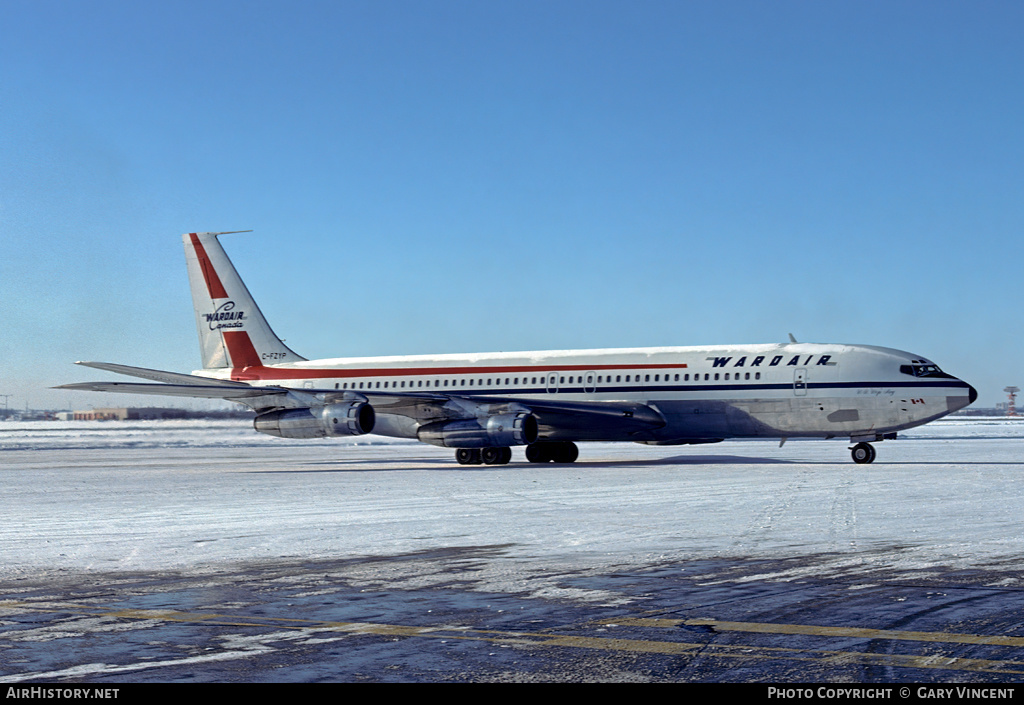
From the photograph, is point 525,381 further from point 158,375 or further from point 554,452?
point 158,375

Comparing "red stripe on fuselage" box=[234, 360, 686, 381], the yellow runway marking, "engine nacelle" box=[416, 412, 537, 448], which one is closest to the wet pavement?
the yellow runway marking

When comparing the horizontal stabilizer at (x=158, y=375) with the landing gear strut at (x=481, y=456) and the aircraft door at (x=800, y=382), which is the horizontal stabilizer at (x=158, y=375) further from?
the aircraft door at (x=800, y=382)

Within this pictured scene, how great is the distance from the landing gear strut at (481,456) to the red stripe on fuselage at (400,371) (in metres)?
4.03

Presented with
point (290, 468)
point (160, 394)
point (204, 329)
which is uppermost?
point (204, 329)

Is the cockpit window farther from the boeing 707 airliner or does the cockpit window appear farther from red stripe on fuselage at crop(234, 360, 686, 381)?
red stripe on fuselage at crop(234, 360, 686, 381)

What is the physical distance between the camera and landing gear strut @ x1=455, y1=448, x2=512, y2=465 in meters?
35.3

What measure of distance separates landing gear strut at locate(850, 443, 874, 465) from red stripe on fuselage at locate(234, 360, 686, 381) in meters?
6.20

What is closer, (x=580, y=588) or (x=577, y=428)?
(x=580, y=588)

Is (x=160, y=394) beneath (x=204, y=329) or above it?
beneath

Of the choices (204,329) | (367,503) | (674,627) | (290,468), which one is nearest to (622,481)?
(367,503)

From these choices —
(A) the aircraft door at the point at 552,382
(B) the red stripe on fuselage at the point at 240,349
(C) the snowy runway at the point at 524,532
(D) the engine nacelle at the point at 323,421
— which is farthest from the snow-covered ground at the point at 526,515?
(B) the red stripe on fuselage at the point at 240,349

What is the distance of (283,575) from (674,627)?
459cm

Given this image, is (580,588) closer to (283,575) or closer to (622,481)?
(283,575)
